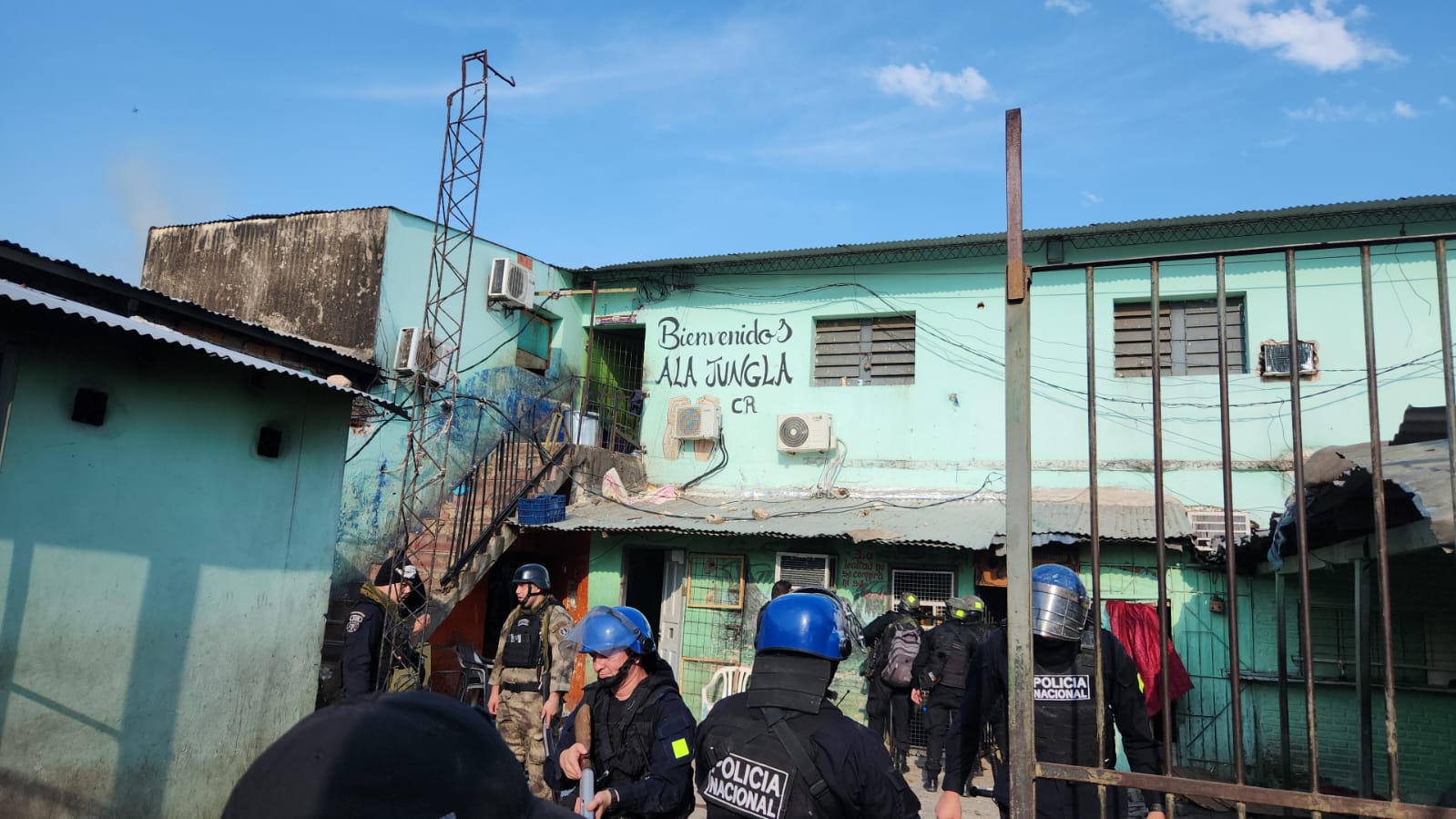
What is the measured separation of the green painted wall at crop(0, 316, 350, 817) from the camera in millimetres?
6297

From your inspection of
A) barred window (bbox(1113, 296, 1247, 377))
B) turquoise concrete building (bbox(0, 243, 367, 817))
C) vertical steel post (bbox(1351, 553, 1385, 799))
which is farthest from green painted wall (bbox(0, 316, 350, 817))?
barred window (bbox(1113, 296, 1247, 377))

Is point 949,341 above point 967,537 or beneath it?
above

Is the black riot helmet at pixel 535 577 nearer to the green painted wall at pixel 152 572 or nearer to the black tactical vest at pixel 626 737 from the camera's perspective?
the green painted wall at pixel 152 572

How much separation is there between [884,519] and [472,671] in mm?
5871

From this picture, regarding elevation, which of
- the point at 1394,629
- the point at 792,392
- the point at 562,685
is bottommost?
the point at 562,685

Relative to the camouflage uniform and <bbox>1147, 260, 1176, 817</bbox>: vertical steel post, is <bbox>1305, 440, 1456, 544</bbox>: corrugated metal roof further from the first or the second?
the camouflage uniform

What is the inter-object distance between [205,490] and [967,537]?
8141mm

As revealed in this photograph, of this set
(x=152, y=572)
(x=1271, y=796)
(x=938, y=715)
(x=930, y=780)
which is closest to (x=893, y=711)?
(x=930, y=780)

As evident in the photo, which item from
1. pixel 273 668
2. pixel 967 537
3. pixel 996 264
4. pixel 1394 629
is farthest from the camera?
pixel 996 264

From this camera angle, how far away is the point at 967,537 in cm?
1137

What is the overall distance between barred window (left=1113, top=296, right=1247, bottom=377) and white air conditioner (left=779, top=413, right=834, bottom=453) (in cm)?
421

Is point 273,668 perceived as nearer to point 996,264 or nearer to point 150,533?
point 150,533

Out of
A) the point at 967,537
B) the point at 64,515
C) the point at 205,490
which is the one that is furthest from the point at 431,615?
the point at 967,537

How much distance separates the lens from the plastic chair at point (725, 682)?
12742 millimetres
